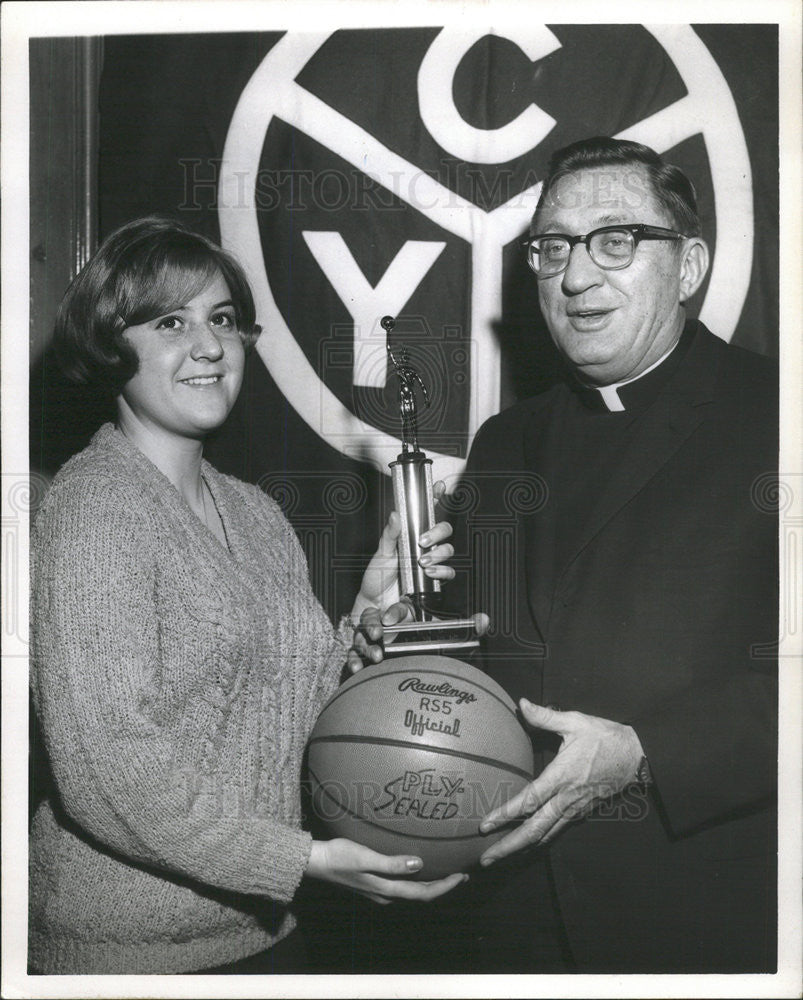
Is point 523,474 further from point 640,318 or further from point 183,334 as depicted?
point 183,334

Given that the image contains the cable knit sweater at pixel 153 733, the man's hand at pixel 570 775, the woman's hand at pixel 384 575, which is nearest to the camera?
the cable knit sweater at pixel 153 733

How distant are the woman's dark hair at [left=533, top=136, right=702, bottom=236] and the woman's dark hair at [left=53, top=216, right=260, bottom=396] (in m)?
0.67

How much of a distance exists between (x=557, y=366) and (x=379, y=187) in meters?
0.52

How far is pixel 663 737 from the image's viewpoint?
157 cm

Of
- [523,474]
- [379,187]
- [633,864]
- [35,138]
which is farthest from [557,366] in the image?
[35,138]

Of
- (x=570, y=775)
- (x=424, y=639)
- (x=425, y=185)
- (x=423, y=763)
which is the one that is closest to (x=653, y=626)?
(x=570, y=775)

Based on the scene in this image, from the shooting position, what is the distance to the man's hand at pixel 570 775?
1.48 metres

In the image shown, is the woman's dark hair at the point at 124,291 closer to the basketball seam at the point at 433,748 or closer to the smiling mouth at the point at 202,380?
the smiling mouth at the point at 202,380

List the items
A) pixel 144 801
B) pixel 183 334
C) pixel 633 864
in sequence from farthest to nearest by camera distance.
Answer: pixel 633 864 → pixel 183 334 → pixel 144 801

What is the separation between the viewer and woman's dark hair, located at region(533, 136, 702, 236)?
1644 millimetres

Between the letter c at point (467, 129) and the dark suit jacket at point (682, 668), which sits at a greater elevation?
the letter c at point (467, 129)

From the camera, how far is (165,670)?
1.42 metres

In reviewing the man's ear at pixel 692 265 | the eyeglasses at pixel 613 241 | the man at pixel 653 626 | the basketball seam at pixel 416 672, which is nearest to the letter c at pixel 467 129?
the man at pixel 653 626

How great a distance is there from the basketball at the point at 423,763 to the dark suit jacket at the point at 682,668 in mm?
238
